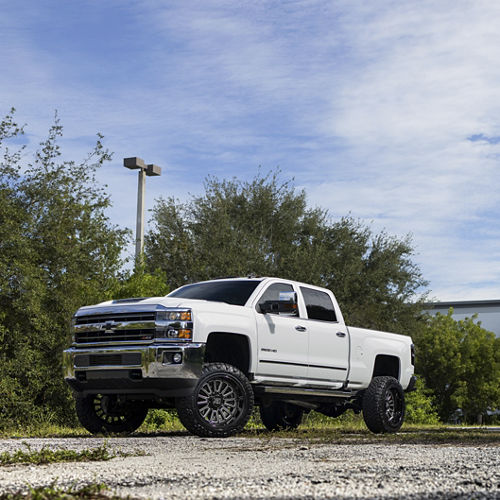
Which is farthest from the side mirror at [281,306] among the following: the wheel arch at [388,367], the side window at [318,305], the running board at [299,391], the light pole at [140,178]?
the light pole at [140,178]

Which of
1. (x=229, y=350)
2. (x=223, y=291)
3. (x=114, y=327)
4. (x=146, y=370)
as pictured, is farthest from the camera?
(x=223, y=291)

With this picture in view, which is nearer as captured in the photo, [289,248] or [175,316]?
[175,316]

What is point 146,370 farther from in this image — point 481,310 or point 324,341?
point 481,310

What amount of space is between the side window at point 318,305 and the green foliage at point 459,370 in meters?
23.7

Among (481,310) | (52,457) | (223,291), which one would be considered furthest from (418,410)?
(52,457)

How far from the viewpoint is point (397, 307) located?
1139 inches

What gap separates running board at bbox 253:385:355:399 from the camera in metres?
10.8

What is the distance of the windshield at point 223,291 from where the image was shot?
11.1 meters

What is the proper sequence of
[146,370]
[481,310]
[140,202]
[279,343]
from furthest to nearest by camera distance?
[481,310] → [140,202] → [279,343] → [146,370]

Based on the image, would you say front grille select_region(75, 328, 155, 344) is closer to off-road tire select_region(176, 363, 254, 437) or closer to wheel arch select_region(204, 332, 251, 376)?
off-road tire select_region(176, 363, 254, 437)

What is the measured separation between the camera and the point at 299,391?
1121 cm

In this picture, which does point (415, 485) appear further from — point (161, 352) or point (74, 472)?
point (161, 352)

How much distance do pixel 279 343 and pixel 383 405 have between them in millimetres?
2436

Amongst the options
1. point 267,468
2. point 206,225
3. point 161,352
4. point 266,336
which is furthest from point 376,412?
point 206,225
